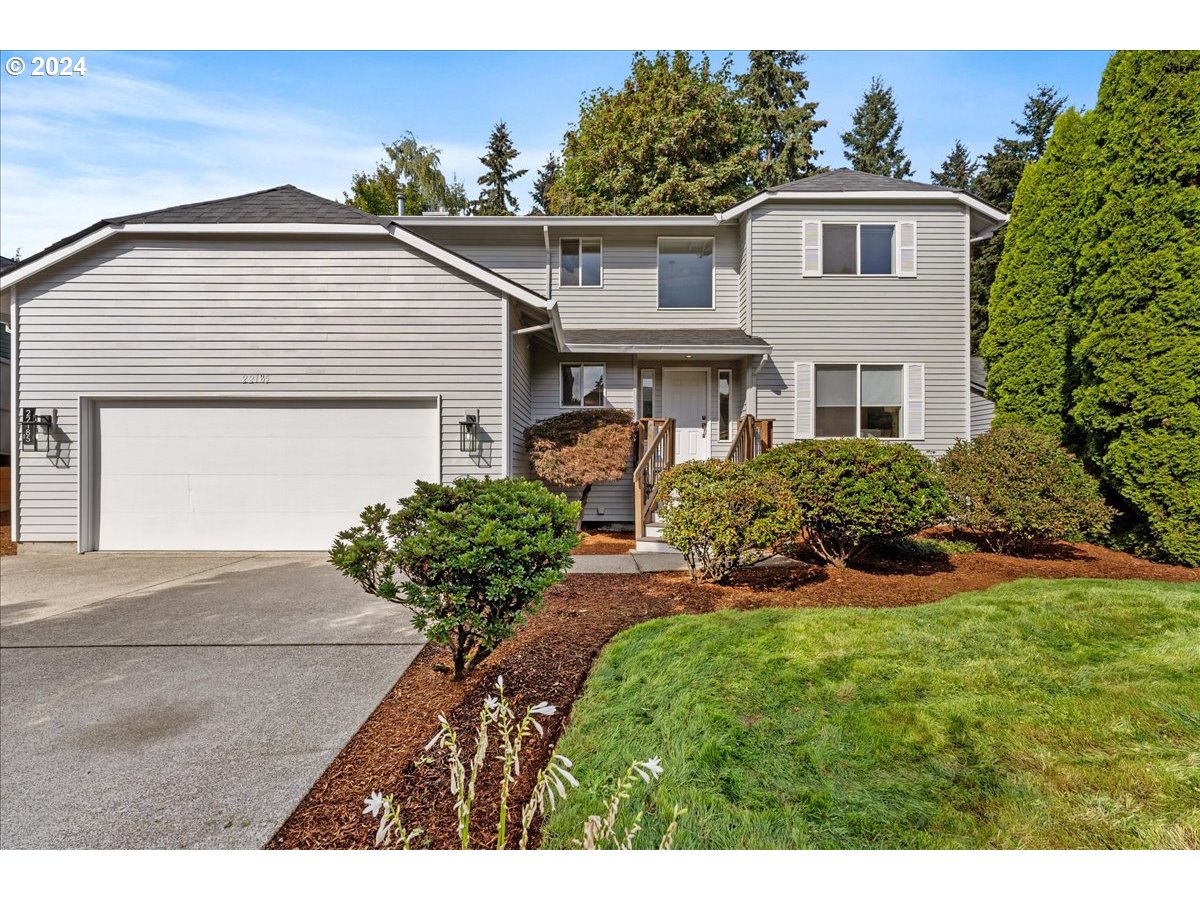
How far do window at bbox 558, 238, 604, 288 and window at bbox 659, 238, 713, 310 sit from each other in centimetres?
122

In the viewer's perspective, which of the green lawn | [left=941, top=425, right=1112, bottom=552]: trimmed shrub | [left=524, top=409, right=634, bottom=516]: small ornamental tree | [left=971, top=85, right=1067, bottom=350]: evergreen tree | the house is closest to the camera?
the green lawn

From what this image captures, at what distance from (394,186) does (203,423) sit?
17.4m

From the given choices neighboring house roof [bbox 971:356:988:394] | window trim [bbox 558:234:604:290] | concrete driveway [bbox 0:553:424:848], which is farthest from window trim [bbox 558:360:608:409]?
neighboring house roof [bbox 971:356:988:394]

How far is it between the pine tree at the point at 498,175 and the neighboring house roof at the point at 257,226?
1997 centimetres

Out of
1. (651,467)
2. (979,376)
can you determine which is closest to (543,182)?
(979,376)

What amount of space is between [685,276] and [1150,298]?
655cm

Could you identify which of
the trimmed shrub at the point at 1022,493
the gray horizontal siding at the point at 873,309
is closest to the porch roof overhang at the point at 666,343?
the gray horizontal siding at the point at 873,309

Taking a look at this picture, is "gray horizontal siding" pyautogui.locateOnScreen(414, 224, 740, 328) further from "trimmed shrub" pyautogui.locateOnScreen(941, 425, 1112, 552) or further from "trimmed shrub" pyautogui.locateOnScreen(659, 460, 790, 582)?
"trimmed shrub" pyautogui.locateOnScreen(659, 460, 790, 582)

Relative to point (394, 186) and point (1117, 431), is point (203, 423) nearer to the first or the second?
point (1117, 431)

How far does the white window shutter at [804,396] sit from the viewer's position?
9859 millimetres

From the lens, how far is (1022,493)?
19.9 ft

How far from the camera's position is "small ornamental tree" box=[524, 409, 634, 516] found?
8758mm

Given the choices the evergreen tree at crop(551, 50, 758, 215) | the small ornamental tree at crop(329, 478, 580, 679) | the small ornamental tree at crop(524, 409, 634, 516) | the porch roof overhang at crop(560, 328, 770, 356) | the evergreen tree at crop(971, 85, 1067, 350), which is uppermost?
the evergreen tree at crop(971, 85, 1067, 350)
